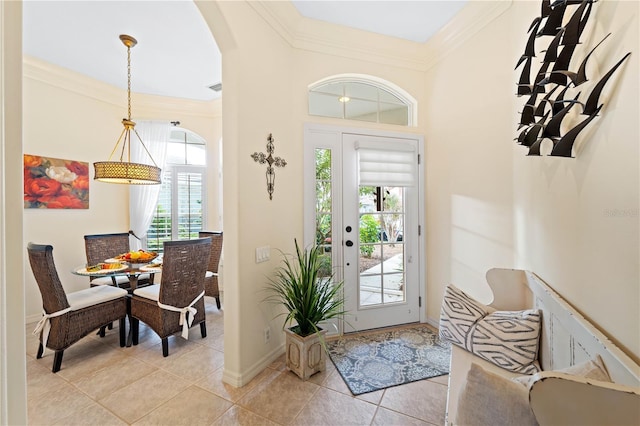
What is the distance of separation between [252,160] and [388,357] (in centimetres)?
207

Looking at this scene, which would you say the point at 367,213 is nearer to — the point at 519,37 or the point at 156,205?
the point at 519,37

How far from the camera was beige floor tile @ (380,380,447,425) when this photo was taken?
1.79 metres

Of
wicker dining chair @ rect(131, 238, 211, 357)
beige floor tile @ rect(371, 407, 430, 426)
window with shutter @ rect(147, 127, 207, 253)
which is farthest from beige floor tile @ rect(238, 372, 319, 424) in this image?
window with shutter @ rect(147, 127, 207, 253)

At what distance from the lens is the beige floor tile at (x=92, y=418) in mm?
1734

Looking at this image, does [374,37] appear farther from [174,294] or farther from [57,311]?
[57,311]

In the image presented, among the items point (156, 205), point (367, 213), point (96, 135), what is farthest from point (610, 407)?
point (96, 135)

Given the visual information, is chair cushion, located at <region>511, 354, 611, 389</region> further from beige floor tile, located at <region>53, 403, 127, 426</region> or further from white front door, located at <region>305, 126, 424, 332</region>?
beige floor tile, located at <region>53, 403, 127, 426</region>

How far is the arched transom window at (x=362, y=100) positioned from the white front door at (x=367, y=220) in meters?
0.24

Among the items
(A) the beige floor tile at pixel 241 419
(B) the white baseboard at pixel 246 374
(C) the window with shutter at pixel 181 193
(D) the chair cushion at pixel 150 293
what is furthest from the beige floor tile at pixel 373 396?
(C) the window with shutter at pixel 181 193

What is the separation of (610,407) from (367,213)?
93.7 inches

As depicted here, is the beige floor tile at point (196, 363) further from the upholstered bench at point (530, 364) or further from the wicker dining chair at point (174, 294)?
the upholstered bench at point (530, 364)

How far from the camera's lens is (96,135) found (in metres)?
3.89

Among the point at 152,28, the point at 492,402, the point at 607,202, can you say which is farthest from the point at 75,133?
the point at 607,202

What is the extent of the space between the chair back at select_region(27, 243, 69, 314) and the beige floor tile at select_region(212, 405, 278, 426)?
173cm
